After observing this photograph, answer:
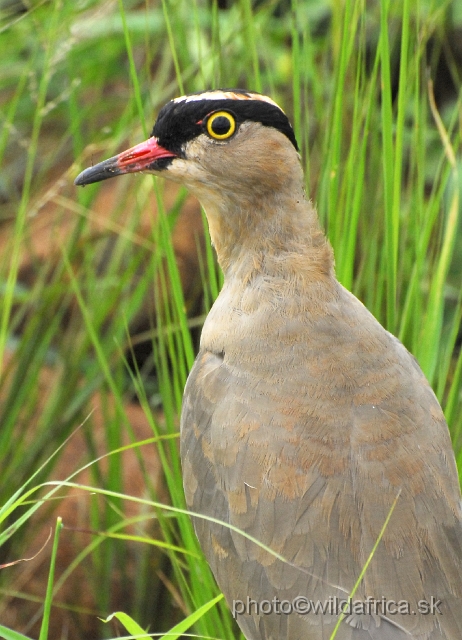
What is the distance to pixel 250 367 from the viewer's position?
7.22 ft

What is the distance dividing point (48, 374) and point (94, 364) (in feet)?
2.52

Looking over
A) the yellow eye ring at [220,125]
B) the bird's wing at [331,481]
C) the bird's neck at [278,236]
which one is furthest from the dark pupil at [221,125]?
the bird's wing at [331,481]

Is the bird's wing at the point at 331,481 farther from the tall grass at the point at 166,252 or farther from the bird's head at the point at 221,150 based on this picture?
the bird's head at the point at 221,150

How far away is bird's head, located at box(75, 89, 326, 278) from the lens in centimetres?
228

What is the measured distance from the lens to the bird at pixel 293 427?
2.02 m

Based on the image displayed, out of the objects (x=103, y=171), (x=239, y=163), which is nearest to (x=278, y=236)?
(x=239, y=163)

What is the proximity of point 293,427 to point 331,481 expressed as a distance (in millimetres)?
142

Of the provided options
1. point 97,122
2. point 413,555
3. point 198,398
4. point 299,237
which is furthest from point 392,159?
point 97,122

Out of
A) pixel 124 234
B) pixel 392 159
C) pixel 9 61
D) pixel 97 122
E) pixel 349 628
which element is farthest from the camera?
pixel 97 122

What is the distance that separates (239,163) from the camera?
230 centimetres

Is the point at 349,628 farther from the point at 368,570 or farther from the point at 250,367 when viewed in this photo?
the point at 250,367

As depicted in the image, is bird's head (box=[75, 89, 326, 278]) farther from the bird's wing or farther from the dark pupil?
the bird's wing

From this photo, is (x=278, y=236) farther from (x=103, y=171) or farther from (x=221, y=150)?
(x=103, y=171)

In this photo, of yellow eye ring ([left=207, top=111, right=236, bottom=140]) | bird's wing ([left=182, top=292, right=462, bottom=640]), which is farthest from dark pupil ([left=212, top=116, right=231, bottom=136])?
bird's wing ([left=182, top=292, right=462, bottom=640])
